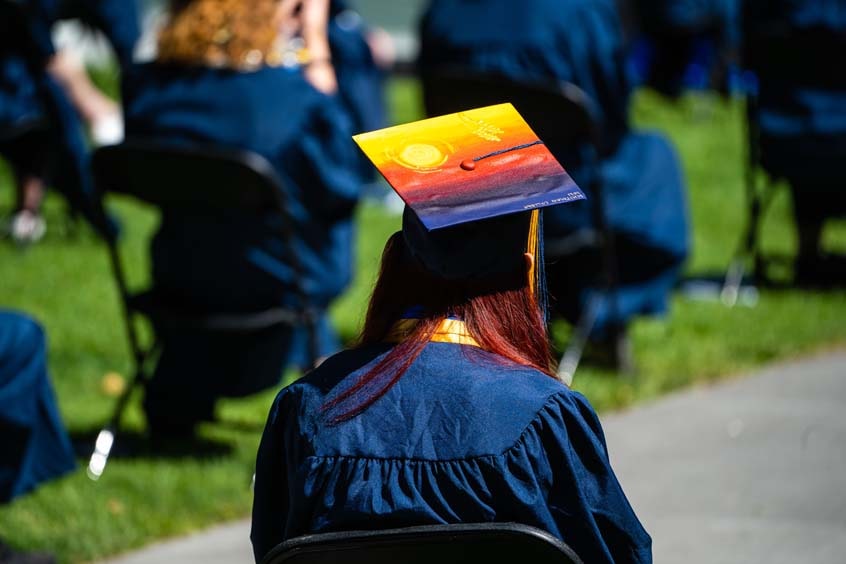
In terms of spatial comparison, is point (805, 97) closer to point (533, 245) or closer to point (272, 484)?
point (533, 245)

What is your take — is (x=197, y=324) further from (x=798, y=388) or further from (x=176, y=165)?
(x=798, y=388)

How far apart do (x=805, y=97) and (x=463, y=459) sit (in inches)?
182

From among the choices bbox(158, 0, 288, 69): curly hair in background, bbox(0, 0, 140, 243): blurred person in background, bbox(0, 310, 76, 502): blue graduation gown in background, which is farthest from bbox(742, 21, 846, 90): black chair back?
bbox(0, 310, 76, 502): blue graduation gown in background

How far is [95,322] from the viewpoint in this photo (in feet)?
21.0

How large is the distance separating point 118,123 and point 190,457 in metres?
6.50

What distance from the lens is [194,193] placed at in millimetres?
4273

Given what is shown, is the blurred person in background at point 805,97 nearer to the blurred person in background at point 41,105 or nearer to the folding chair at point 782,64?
the folding chair at point 782,64

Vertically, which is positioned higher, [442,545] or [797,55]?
[442,545]

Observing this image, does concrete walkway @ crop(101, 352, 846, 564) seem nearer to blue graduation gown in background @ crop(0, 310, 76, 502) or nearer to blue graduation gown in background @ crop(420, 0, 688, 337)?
blue graduation gown in background @ crop(0, 310, 76, 502)

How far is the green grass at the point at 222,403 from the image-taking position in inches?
163

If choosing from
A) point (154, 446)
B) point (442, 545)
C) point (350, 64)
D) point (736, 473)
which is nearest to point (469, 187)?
point (442, 545)

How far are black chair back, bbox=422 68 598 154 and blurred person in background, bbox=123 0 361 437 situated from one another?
0.47 meters

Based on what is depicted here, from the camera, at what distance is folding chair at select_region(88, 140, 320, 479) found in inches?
163

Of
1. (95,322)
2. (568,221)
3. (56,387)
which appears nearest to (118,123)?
(95,322)
